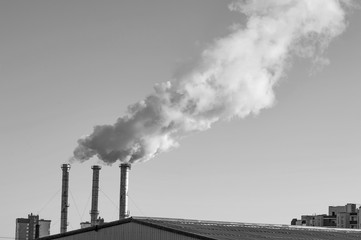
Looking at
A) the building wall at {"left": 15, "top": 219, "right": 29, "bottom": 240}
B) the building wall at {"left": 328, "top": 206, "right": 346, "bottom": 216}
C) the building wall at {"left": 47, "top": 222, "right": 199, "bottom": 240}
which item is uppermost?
the building wall at {"left": 328, "top": 206, "right": 346, "bottom": 216}

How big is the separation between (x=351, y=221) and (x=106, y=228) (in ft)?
349

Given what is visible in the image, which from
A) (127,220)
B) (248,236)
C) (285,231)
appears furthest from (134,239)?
(285,231)

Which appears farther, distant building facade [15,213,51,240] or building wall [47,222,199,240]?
distant building facade [15,213,51,240]

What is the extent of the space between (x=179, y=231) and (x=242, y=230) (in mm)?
9300

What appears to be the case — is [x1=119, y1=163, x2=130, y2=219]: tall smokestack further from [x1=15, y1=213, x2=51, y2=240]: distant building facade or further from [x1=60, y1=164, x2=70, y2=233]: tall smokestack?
[x1=15, y1=213, x2=51, y2=240]: distant building facade

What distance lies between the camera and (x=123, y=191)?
3307 inches

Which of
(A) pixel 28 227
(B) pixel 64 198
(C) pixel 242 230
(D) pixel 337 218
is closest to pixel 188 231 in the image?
(C) pixel 242 230

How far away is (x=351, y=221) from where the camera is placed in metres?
147

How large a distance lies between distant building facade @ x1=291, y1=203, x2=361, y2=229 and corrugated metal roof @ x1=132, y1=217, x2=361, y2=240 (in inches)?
3107

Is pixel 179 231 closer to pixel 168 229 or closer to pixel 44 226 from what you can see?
pixel 168 229

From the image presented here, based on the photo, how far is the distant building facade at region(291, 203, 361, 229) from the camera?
145m

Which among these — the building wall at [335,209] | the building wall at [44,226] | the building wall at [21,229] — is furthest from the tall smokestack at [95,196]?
the building wall at [21,229]

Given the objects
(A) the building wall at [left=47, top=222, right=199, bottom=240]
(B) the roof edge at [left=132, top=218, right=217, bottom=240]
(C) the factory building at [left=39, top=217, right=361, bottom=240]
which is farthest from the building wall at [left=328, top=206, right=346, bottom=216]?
(B) the roof edge at [left=132, top=218, right=217, bottom=240]

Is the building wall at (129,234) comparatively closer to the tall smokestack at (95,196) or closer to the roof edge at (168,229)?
the roof edge at (168,229)
